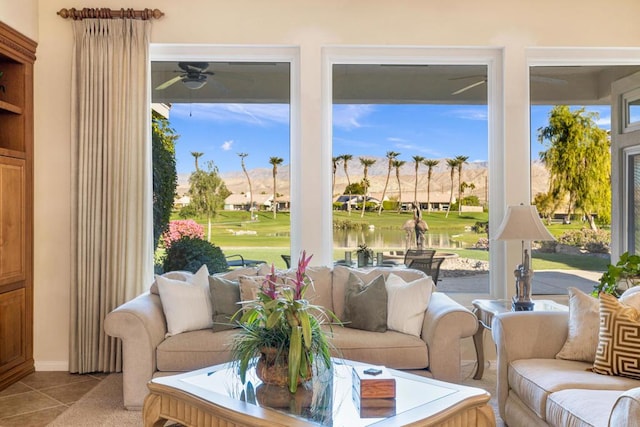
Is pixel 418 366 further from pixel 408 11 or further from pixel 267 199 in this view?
pixel 408 11

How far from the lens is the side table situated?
407 centimetres

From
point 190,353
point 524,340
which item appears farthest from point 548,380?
point 190,353

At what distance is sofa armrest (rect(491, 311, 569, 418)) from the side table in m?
0.48

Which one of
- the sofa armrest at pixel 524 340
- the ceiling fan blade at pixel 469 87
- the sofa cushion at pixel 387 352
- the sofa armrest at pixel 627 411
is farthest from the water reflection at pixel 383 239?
the sofa armrest at pixel 627 411

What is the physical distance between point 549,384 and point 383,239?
7.82 ft

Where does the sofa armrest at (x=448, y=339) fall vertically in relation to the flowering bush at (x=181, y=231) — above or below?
below

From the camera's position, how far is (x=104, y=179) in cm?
464

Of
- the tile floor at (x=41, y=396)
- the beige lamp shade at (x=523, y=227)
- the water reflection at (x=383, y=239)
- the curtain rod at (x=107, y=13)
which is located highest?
the curtain rod at (x=107, y=13)

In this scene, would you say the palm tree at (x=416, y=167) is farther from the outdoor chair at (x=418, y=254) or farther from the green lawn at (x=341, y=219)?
the outdoor chair at (x=418, y=254)

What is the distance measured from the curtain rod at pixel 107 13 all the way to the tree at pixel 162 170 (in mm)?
796

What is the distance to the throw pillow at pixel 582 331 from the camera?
3.21 m

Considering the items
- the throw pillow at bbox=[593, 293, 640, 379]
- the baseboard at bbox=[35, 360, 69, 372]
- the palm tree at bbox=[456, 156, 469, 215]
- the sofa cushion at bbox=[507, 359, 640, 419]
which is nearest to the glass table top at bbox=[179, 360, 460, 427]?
the sofa cushion at bbox=[507, 359, 640, 419]

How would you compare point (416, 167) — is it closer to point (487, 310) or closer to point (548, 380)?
point (487, 310)

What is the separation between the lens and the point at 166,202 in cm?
502
